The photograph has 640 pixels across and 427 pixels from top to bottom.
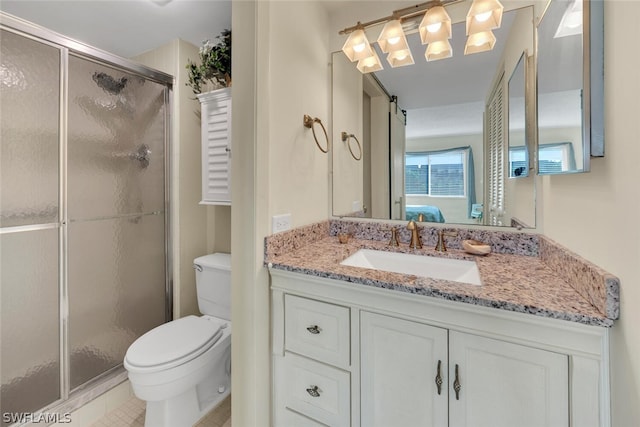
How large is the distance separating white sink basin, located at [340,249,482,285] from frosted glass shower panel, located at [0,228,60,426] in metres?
1.59

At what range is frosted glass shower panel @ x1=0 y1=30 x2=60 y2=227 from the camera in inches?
50.4

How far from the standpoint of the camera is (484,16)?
1.15 m

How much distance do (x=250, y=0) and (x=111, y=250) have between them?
1662 mm

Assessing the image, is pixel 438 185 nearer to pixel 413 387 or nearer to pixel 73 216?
pixel 413 387

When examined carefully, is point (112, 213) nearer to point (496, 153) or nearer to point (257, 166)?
point (257, 166)

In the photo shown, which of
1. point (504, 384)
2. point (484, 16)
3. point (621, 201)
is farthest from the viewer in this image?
point (484, 16)

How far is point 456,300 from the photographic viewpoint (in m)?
0.79

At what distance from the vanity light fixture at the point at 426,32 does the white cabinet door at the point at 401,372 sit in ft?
4.24

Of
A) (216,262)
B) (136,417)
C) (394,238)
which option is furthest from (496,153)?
(136,417)

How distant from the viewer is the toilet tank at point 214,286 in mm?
1753

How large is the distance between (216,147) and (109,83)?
74 centimetres

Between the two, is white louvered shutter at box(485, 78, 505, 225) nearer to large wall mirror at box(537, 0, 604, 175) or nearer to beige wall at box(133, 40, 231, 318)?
large wall mirror at box(537, 0, 604, 175)

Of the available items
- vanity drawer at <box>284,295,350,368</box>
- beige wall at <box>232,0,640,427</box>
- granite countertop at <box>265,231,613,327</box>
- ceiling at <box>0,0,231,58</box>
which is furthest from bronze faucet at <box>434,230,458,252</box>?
ceiling at <box>0,0,231,58</box>

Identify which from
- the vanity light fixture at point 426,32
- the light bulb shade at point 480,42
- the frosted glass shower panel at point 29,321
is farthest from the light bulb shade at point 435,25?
the frosted glass shower panel at point 29,321
